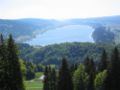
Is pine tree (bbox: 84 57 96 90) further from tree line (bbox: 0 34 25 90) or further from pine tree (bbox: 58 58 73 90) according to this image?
tree line (bbox: 0 34 25 90)

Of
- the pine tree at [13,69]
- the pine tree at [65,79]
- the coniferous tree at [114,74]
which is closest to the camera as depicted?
the pine tree at [13,69]

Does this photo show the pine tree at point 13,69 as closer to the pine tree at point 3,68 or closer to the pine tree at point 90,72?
the pine tree at point 3,68

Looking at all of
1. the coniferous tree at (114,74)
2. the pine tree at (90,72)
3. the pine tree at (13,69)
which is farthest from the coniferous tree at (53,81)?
the pine tree at (13,69)

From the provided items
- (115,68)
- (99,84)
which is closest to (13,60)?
(115,68)

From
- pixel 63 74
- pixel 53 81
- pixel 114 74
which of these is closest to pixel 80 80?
pixel 53 81

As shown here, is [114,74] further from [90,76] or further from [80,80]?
[80,80]

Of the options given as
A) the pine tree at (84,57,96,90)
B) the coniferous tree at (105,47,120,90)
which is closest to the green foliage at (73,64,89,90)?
the pine tree at (84,57,96,90)

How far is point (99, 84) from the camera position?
248 feet

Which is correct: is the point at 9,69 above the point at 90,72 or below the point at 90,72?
above

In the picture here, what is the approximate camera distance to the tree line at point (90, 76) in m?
58.2

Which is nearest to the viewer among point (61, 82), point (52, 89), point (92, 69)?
point (61, 82)

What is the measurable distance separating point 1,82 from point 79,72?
55.8m

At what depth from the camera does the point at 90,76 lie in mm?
80250

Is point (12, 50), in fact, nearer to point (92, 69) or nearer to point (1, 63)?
point (1, 63)
